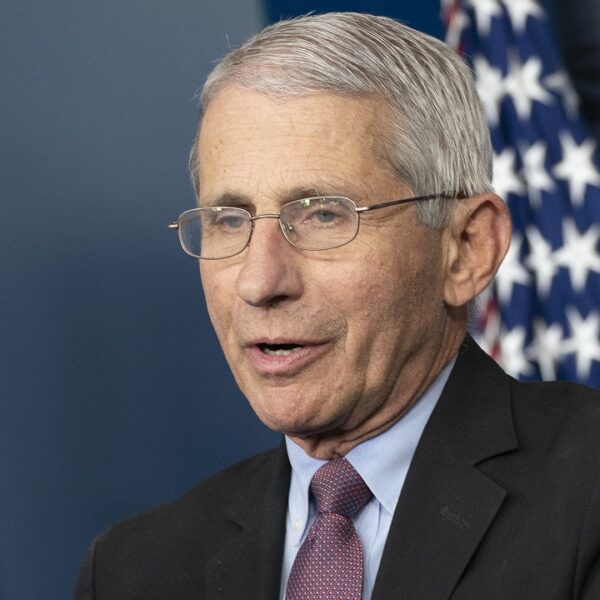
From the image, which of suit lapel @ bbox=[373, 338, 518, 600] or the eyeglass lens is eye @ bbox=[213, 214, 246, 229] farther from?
suit lapel @ bbox=[373, 338, 518, 600]

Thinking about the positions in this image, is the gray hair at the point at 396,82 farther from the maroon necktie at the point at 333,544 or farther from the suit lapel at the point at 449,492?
the maroon necktie at the point at 333,544

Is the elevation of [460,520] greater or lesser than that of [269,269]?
lesser

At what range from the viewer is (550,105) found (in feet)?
10.3

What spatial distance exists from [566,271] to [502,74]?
52 cm

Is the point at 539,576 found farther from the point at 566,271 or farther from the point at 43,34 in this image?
the point at 43,34

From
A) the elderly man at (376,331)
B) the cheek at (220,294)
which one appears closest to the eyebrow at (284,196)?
the elderly man at (376,331)

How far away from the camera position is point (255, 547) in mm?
2391

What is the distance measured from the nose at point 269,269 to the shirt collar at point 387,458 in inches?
13.3

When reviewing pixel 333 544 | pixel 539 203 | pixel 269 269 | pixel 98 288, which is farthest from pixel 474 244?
pixel 98 288

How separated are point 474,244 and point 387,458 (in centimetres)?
42

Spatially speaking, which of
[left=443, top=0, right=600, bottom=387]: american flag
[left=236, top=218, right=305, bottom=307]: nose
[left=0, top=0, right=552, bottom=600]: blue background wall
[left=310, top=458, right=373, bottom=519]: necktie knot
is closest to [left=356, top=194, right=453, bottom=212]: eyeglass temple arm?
[left=236, top=218, right=305, bottom=307]: nose

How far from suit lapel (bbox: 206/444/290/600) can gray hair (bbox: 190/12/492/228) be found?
1.95ft

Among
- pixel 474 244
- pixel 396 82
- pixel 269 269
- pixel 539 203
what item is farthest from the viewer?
pixel 539 203

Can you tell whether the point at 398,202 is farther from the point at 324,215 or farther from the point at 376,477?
the point at 376,477
